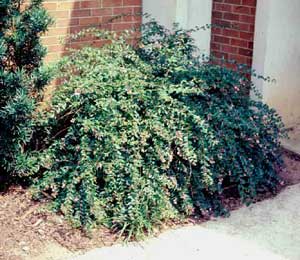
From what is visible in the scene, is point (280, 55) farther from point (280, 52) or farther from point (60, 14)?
point (60, 14)

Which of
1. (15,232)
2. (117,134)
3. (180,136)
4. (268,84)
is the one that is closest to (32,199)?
(15,232)

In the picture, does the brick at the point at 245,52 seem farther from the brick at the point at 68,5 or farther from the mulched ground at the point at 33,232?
the mulched ground at the point at 33,232

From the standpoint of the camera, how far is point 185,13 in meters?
6.21

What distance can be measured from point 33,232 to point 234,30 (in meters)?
3.54

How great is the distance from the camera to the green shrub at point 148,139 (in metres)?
4.49

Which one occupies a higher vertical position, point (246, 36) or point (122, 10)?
point (122, 10)

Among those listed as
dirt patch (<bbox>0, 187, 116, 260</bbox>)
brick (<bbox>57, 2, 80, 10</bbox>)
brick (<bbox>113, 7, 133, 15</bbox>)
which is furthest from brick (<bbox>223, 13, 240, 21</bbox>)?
dirt patch (<bbox>0, 187, 116, 260</bbox>)

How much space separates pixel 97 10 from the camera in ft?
20.3

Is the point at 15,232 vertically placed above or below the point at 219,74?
below

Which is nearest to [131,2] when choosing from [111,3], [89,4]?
[111,3]

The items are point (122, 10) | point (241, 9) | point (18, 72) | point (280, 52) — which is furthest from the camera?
point (241, 9)

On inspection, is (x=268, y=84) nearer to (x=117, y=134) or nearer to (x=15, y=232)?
(x=117, y=134)

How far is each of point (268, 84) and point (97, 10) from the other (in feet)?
6.34

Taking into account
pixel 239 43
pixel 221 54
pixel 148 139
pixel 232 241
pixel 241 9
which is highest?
pixel 241 9
